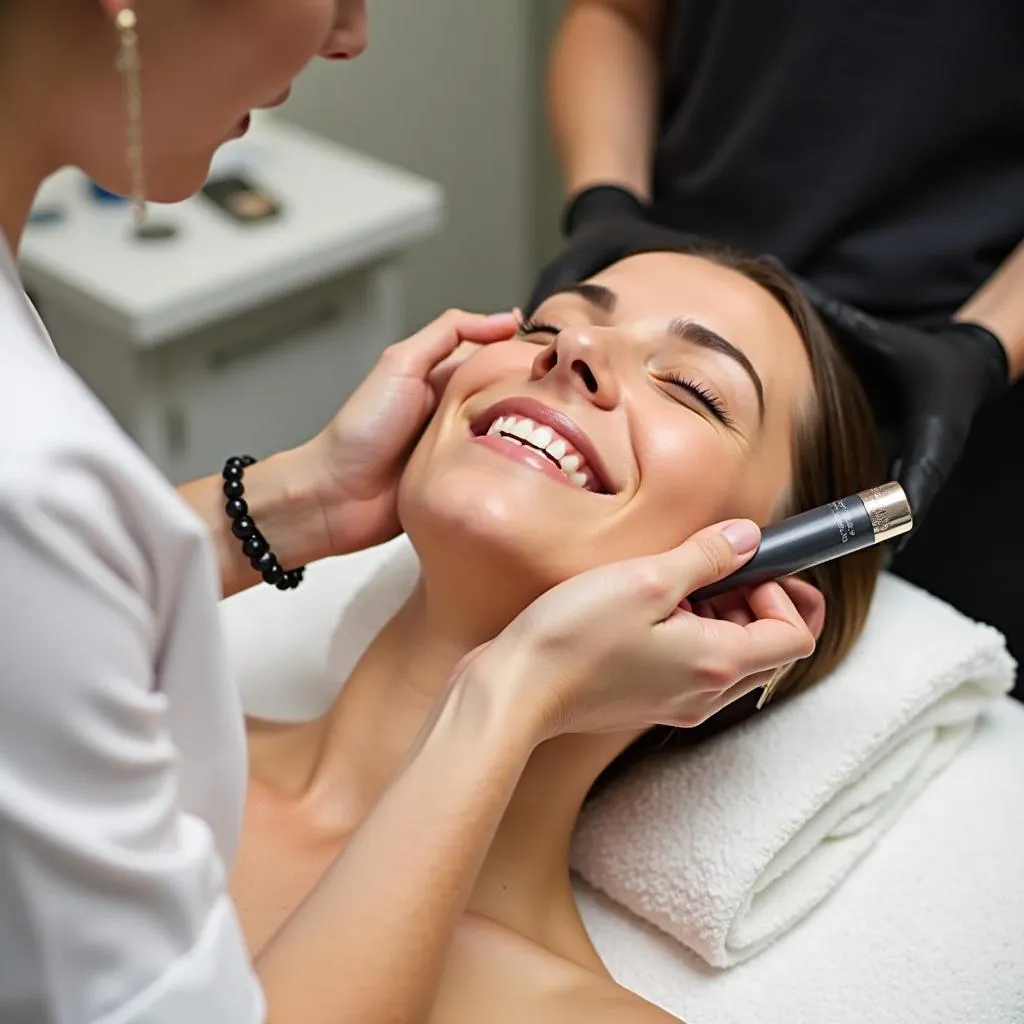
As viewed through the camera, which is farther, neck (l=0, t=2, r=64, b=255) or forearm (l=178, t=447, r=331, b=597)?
forearm (l=178, t=447, r=331, b=597)

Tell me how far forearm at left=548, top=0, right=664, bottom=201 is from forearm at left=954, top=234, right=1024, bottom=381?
15.5 inches

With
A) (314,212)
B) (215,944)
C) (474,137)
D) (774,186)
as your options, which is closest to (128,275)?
(314,212)

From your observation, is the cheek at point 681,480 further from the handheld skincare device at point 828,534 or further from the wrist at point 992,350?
the wrist at point 992,350

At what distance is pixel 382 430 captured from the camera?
1151 mm

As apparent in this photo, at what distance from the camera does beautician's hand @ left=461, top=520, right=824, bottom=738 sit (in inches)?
32.6

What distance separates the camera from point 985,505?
1.41m

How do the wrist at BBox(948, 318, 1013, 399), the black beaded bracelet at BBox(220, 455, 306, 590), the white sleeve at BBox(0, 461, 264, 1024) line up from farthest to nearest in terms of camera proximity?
the wrist at BBox(948, 318, 1013, 399) → the black beaded bracelet at BBox(220, 455, 306, 590) → the white sleeve at BBox(0, 461, 264, 1024)

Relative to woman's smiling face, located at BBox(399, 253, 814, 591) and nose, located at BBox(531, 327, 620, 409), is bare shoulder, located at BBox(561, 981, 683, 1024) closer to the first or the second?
woman's smiling face, located at BBox(399, 253, 814, 591)

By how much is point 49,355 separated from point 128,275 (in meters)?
1.16

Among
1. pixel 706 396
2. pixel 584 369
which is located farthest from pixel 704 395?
pixel 584 369

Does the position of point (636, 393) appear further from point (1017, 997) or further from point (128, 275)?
point (128, 275)

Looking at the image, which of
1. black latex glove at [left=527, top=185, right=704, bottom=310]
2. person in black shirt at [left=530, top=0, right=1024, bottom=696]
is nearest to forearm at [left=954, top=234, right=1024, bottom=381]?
person in black shirt at [left=530, top=0, right=1024, bottom=696]

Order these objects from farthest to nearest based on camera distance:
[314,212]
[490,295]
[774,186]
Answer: [490,295], [314,212], [774,186]

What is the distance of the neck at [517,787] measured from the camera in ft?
3.40
